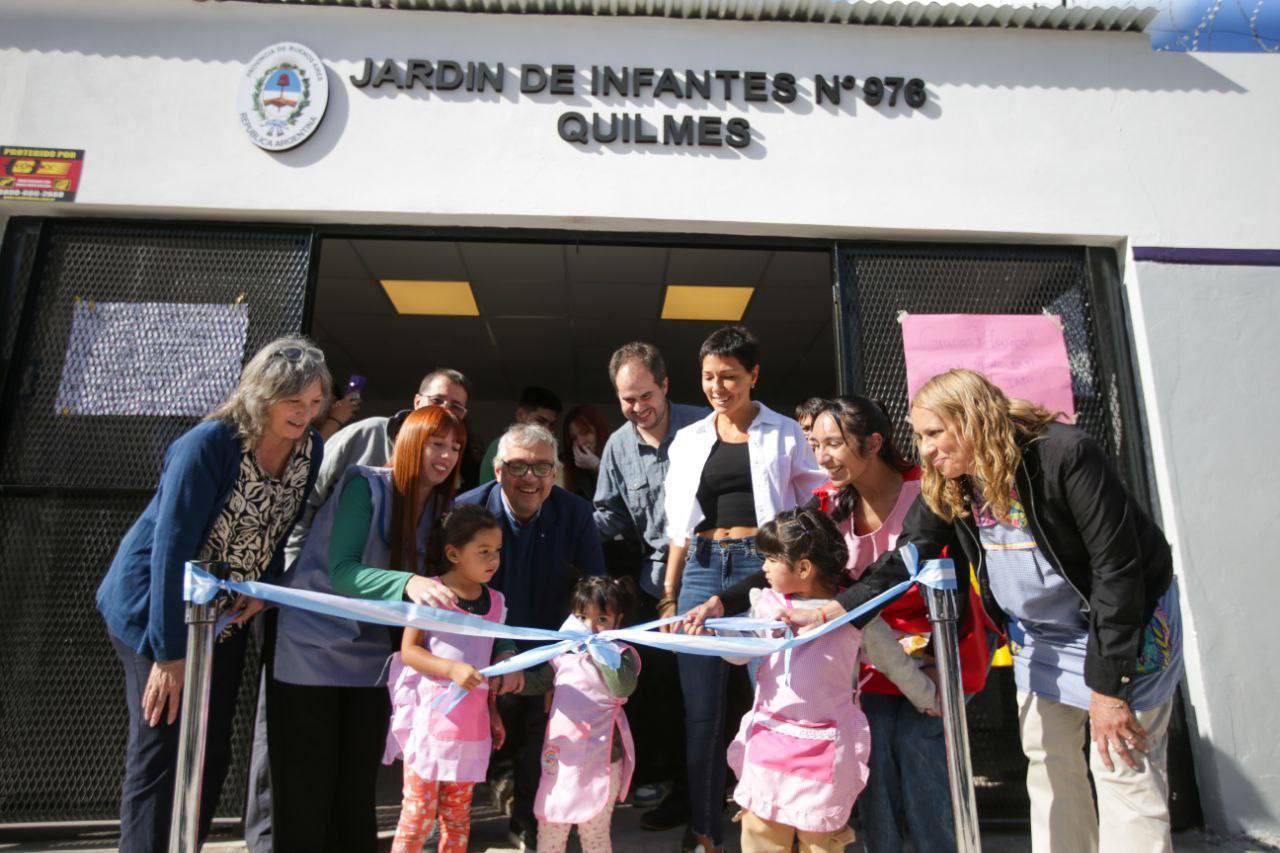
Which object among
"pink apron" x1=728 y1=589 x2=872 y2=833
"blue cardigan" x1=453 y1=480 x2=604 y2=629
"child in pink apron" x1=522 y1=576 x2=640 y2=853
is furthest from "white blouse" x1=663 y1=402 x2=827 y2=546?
"pink apron" x1=728 y1=589 x2=872 y2=833

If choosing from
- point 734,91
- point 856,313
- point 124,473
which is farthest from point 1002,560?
point 124,473

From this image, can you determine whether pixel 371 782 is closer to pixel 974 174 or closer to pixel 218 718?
pixel 218 718

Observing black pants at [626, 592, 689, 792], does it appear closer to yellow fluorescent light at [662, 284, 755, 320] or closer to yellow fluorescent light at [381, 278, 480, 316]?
yellow fluorescent light at [662, 284, 755, 320]

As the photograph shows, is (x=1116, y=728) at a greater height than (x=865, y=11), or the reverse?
(x=865, y=11)

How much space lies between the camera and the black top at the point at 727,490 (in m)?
3.20

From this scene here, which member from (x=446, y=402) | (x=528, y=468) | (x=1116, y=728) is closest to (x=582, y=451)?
(x=446, y=402)

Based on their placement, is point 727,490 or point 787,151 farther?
point 787,151

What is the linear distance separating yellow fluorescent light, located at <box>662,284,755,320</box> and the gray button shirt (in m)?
3.66

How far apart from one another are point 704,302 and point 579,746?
217 inches

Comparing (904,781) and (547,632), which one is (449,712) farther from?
(904,781)

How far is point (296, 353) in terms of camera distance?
2582 mm

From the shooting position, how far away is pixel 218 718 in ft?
8.59

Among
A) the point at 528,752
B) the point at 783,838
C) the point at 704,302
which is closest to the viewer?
the point at 783,838

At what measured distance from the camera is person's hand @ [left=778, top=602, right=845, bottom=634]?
94.9 inches
